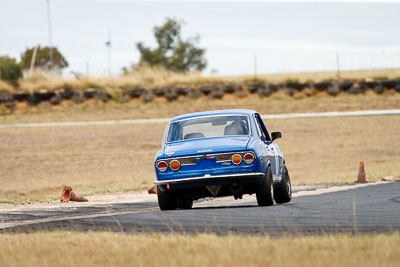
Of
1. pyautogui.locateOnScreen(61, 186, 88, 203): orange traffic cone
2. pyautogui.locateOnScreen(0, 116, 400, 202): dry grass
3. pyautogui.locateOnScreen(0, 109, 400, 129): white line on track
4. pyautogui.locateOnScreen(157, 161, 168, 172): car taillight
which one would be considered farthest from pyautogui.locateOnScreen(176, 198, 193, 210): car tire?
pyautogui.locateOnScreen(0, 109, 400, 129): white line on track

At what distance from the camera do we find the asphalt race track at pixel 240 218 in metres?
10.5

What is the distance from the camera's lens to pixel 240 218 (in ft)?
39.0

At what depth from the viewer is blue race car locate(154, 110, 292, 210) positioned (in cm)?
1302

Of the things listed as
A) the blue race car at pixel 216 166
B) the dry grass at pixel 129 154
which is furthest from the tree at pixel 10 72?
the blue race car at pixel 216 166

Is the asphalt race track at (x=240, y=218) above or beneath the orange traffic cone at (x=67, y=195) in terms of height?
above

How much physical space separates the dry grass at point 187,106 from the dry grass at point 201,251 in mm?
37972

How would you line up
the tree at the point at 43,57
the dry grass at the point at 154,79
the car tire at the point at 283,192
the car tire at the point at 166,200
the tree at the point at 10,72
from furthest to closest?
1. the tree at the point at 43,57
2. the tree at the point at 10,72
3. the dry grass at the point at 154,79
4. the car tire at the point at 283,192
5. the car tire at the point at 166,200

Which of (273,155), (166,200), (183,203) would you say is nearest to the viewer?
(166,200)

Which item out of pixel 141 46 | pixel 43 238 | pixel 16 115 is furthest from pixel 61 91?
→ pixel 43 238

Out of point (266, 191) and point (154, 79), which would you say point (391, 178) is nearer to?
point (266, 191)

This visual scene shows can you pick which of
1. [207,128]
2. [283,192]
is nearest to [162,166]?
[207,128]

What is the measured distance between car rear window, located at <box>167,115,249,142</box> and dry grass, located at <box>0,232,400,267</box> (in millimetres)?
4563

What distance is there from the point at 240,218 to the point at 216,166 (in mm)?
1363

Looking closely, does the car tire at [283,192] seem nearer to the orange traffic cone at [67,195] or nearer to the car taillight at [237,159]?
the car taillight at [237,159]
